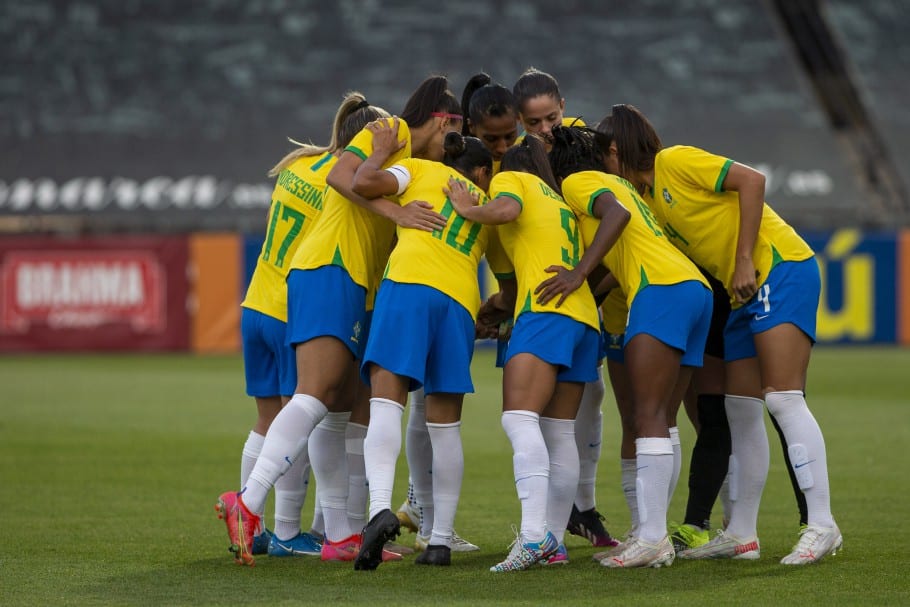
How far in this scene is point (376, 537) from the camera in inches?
207

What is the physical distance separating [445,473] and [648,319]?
3.43 ft

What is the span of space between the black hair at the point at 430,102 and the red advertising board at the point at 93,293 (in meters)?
14.2

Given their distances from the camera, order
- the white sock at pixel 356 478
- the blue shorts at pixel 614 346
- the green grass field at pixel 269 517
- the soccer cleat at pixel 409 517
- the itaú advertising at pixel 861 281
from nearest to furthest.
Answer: the green grass field at pixel 269 517 < the white sock at pixel 356 478 < the blue shorts at pixel 614 346 < the soccer cleat at pixel 409 517 < the itaú advertising at pixel 861 281

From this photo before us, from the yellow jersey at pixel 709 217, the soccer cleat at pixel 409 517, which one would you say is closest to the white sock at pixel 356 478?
the soccer cleat at pixel 409 517

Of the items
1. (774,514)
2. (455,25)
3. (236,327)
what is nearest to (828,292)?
(236,327)

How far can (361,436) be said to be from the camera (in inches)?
241

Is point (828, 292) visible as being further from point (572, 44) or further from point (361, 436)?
point (361, 436)

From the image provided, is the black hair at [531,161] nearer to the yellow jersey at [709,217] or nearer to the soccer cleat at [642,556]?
the yellow jersey at [709,217]

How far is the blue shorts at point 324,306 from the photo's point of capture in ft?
18.5

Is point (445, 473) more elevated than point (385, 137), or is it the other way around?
point (385, 137)

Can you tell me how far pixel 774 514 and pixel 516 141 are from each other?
2387 millimetres

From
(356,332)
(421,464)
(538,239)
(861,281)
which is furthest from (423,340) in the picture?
(861,281)

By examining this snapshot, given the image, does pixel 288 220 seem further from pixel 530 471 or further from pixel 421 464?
pixel 530 471

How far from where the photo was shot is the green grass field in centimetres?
489
